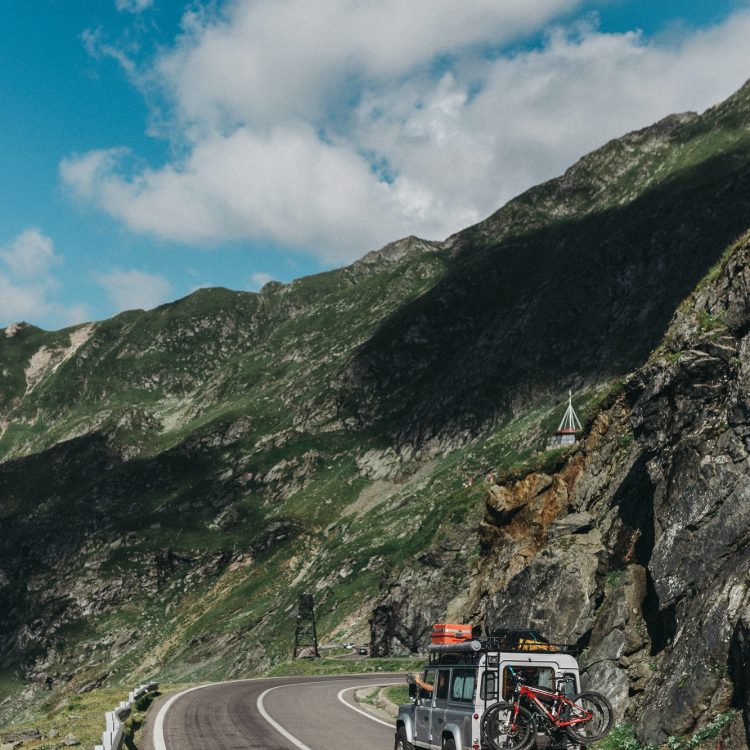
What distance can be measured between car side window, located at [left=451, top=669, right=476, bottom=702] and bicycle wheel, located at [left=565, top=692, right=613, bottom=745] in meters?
1.77

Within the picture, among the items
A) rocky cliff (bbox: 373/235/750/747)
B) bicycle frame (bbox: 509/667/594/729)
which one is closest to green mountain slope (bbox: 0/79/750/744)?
rocky cliff (bbox: 373/235/750/747)

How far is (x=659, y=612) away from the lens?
1922 centimetres

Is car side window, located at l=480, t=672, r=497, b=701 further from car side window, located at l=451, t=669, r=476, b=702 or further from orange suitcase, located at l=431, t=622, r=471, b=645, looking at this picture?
orange suitcase, located at l=431, t=622, r=471, b=645

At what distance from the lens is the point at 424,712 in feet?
52.6

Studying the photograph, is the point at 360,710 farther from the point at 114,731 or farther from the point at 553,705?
the point at 553,705

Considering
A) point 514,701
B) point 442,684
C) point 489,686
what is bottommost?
point 514,701

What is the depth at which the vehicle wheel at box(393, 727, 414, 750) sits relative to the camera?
1702cm

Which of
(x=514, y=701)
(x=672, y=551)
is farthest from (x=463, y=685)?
(x=672, y=551)

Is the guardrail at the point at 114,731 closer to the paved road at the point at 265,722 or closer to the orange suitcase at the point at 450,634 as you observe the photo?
the paved road at the point at 265,722

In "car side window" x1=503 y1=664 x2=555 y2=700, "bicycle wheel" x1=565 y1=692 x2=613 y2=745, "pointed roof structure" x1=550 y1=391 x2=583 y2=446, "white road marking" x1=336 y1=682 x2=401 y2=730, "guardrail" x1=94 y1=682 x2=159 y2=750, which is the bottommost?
"white road marking" x1=336 y1=682 x2=401 y2=730

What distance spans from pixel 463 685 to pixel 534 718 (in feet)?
5.45

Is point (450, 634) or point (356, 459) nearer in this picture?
point (450, 634)

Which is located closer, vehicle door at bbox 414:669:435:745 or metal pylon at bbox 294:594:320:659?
vehicle door at bbox 414:669:435:745

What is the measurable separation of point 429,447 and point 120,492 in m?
69.7
